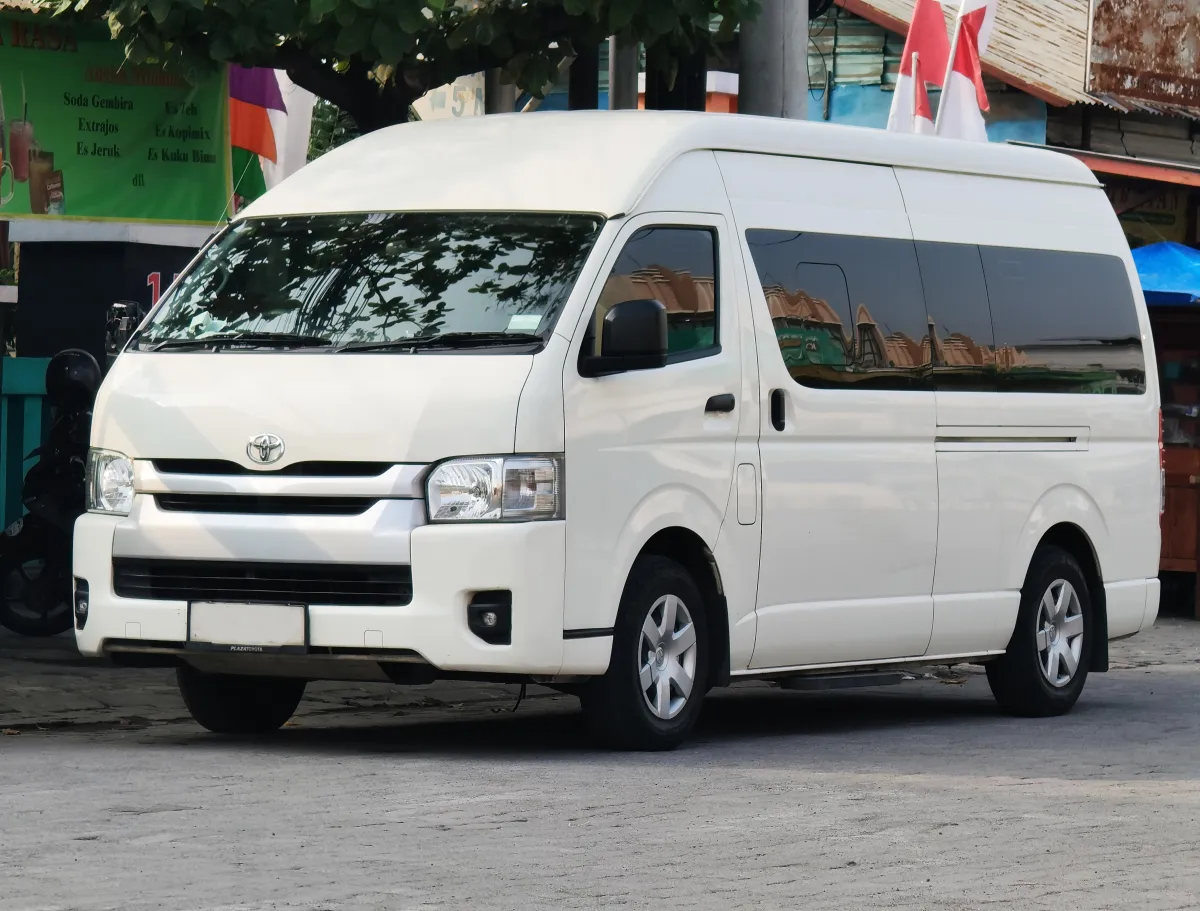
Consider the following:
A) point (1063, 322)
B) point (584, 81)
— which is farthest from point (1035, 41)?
point (1063, 322)

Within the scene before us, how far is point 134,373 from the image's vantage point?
32.8 ft

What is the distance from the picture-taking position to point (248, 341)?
32.7ft

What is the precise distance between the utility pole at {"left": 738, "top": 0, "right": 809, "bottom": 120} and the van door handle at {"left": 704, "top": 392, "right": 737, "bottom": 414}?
464cm

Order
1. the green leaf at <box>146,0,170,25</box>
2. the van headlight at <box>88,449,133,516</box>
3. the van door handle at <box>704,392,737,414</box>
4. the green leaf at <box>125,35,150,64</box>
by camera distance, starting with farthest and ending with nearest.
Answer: the green leaf at <box>125,35,150,64</box>, the green leaf at <box>146,0,170,25</box>, the van door handle at <box>704,392,737,414</box>, the van headlight at <box>88,449,133,516</box>

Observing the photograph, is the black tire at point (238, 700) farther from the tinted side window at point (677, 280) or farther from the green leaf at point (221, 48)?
the green leaf at point (221, 48)

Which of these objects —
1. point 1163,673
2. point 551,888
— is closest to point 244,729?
point 551,888

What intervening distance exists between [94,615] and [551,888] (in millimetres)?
3569

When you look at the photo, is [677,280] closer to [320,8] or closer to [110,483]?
[110,483]

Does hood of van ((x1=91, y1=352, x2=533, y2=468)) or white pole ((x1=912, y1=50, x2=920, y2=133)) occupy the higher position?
white pole ((x1=912, y1=50, x2=920, y2=133))

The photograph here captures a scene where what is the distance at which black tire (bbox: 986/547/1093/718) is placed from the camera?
12180 millimetres

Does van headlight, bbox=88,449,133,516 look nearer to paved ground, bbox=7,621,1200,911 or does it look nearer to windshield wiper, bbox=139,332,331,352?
windshield wiper, bbox=139,332,331,352

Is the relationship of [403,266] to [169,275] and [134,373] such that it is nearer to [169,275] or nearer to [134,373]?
[134,373]

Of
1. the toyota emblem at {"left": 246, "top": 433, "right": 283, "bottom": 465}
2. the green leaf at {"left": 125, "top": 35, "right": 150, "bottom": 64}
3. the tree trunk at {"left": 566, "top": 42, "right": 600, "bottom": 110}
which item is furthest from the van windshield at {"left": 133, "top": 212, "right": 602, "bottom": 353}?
the tree trunk at {"left": 566, "top": 42, "right": 600, "bottom": 110}

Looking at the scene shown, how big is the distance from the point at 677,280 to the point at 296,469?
170cm
